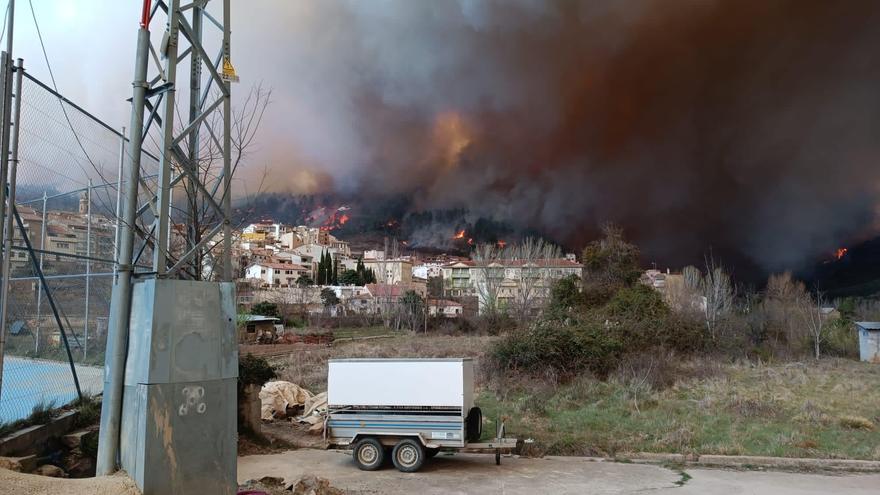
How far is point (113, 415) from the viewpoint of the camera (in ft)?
18.9

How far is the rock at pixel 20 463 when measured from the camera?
19.7 feet

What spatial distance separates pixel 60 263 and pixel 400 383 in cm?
648

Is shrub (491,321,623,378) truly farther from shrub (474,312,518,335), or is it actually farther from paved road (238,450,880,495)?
shrub (474,312,518,335)

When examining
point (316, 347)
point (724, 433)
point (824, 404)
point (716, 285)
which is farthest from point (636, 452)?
point (716, 285)

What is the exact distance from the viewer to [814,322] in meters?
38.7

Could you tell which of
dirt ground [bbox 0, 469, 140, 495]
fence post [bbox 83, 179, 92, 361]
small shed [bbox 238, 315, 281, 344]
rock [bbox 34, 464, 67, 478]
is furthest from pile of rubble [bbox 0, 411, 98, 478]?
small shed [bbox 238, 315, 281, 344]

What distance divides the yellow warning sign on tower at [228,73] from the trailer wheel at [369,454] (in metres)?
7.93

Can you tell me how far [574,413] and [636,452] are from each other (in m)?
3.78

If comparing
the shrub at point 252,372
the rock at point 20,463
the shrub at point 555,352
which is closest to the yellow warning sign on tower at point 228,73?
the rock at point 20,463

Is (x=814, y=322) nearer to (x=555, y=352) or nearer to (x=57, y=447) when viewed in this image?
(x=555, y=352)

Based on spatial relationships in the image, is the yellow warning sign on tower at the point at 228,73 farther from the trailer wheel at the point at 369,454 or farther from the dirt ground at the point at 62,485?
the trailer wheel at the point at 369,454

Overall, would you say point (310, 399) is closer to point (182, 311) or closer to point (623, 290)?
point (182, 311)

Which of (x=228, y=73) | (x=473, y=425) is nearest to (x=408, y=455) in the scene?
(x=473, y=425)

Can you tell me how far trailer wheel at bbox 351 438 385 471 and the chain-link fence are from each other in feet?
16.3
